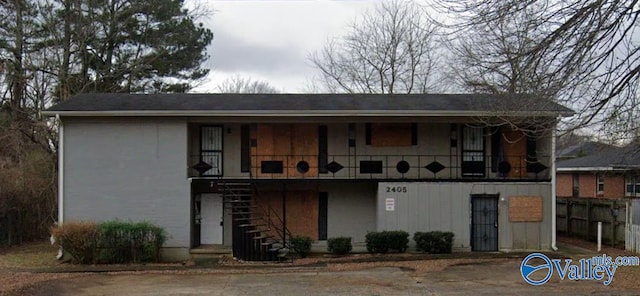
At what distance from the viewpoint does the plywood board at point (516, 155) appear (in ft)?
67.5

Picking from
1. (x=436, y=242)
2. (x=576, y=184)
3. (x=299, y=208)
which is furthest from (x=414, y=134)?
(x=576, y=184)

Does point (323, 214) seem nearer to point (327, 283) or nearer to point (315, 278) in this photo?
point (315, 278)

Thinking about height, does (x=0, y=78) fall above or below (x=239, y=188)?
above

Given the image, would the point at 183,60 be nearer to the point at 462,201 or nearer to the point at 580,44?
the point at 462,201

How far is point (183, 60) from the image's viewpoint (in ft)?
109

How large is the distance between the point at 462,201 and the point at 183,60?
19392 mm

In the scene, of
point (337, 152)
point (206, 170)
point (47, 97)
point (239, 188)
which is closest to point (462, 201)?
point (337, 152)

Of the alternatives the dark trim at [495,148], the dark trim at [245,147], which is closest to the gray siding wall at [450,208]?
the dark trim at [495,148]

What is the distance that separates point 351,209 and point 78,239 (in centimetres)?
857

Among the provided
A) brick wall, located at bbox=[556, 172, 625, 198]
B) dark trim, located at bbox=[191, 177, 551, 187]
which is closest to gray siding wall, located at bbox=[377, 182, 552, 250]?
dark trim, located at bbox=[191, 177, 551, 187]

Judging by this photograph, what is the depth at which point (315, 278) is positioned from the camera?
1472cm

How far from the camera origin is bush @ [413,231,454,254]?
1864cm

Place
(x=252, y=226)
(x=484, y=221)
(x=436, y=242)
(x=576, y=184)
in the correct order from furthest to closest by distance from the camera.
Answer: (x=576, y=184)
(x=484, y=221)
(x=252, y=226)
(x=436, y=242)

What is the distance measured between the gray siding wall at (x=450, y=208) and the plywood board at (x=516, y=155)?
149 cm
